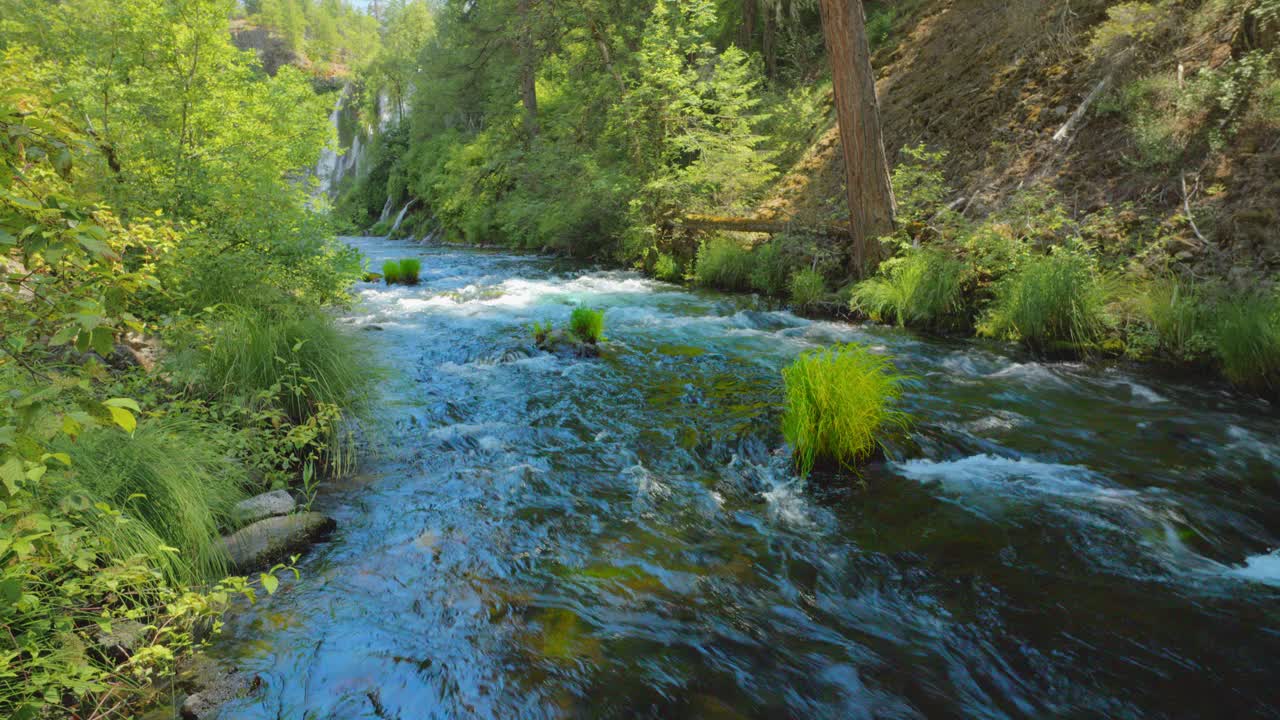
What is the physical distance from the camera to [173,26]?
6.95 metres

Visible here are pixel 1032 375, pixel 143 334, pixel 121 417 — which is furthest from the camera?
pixel 1032 375

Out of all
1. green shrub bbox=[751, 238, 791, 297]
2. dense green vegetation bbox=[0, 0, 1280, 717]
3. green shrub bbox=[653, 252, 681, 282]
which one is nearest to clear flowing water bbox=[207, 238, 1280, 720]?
dense green vegetation bbox=[0, 0, 1280, 717]

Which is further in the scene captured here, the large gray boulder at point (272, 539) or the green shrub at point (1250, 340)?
the green shrub at point (1250, 340)

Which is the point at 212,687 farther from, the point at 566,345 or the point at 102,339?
the point at 566,345

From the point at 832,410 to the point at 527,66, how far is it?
72.1 ft

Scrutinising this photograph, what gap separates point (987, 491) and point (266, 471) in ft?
16.7

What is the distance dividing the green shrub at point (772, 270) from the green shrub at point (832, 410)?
677cm

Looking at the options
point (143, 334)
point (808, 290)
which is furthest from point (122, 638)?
point (808, 290)

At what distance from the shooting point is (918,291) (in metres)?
8.41

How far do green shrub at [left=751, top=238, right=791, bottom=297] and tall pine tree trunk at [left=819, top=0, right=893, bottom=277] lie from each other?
1.82 meters

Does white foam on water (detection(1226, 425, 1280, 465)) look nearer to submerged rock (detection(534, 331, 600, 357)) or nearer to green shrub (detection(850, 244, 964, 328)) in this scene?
green shrub (detection(850, 244, 964, 328))

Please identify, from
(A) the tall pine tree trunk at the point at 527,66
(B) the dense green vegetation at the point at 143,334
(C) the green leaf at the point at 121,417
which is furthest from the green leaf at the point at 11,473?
(A) the tall pine tree trunk at the point at 527,66

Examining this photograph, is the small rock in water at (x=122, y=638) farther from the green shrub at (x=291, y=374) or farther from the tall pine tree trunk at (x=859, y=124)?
the tall pine tree trunk at (x=859, y=124)

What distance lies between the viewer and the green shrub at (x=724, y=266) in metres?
12.0
